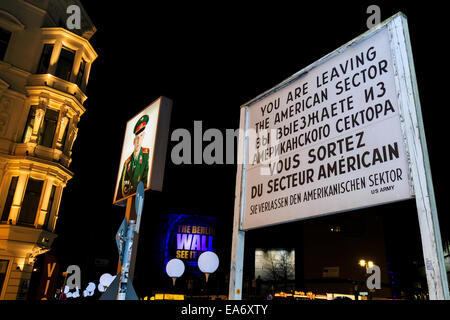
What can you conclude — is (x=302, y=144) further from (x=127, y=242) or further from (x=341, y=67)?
(x=127, y=242)

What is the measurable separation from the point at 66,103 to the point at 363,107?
22.5m

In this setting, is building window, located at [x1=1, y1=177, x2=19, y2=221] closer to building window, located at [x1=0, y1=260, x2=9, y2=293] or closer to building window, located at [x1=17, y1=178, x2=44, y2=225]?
building window, located at [x1=17, y1=178, x2=44, y2=225]

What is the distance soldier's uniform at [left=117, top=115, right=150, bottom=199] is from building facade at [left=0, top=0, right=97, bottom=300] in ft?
38.3

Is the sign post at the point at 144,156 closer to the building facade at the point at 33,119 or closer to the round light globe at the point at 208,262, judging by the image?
the round light globe at the point at 208,262

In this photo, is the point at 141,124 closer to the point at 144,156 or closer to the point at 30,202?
the point at 144,156

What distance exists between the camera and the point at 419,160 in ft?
6.95

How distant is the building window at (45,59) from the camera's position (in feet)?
71.1

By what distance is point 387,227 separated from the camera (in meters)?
38.4

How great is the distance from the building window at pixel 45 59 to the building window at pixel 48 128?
280 cm

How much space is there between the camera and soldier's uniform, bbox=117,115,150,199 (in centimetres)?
943

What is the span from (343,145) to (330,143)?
140mm

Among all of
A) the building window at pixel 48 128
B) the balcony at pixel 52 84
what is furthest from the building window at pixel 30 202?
the balcony at pixel 52 84

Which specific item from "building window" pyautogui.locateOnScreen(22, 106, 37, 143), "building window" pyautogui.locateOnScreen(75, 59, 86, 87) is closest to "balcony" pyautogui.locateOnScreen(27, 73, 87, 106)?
"building window" pyautogui.locateOnScreen(75, 59, 86, 87)
